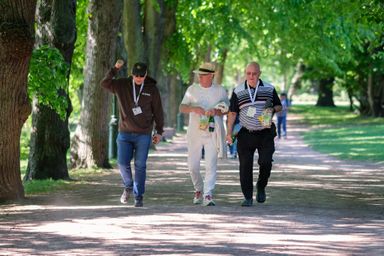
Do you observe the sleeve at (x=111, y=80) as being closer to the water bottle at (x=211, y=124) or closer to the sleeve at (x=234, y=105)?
the water bottle at (x=211, y=124)

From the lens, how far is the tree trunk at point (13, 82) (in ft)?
45.5

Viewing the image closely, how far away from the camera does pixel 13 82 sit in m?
14.3

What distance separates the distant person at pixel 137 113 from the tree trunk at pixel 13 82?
124 cm

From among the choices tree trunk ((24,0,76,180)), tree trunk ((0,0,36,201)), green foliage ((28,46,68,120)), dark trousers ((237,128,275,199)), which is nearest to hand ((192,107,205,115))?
dark trousers ((237,128,275,199))

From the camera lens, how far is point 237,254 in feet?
31.1

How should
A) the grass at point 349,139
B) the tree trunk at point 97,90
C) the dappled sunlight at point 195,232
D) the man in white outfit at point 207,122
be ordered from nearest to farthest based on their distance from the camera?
the dappled sunlight at point 195,232, the man in white outfit at point 207,122, the tree trunk at point 97,90, the grass at point 349,139

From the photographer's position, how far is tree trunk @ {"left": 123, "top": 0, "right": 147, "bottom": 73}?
95.7 feet

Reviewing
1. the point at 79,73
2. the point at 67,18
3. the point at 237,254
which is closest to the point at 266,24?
the point at 79,73

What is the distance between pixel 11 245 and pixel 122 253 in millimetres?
1307

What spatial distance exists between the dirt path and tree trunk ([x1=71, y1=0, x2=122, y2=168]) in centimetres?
369

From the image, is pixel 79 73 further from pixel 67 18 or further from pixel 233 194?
pixel 233 194

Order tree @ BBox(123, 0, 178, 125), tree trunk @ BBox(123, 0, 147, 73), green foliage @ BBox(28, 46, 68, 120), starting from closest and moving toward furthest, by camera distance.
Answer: green foliage @ BBox(28, 46, 68, 120) → tree trunk @ BBox(123, 0, 147, 73) → tree @ BBox(123, 0, 178, 125)

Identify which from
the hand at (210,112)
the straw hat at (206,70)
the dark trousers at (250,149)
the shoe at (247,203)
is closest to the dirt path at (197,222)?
the shoe at (247,203)

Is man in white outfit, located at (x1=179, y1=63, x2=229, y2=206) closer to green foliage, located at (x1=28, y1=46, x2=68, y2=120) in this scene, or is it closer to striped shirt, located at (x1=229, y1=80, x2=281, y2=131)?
striped shirt, located at (x1=229, y1=80, x2=281, y2=131)
